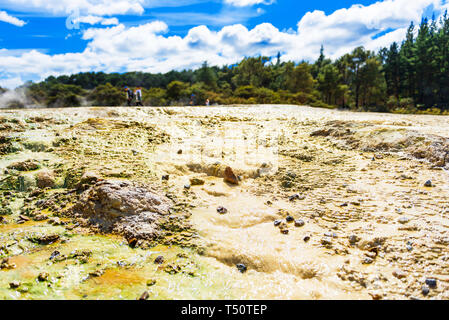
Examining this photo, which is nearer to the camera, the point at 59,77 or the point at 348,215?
the point at 348,215

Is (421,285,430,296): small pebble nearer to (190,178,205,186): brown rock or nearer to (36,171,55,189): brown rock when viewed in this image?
(190,178,205,186): brown rock

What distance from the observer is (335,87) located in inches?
1468

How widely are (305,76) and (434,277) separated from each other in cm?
4047

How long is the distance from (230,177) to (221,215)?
58.0 inches

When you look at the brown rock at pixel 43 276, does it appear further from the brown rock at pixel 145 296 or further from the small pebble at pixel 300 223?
the small pebble at pixel 300 223

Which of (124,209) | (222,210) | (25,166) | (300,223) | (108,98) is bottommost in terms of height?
(300,223)

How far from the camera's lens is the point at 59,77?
70.6 metres

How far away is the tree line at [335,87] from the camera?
30.6 metres

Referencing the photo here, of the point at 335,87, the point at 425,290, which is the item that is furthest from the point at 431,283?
the point at 335,87

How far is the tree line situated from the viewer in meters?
30.6

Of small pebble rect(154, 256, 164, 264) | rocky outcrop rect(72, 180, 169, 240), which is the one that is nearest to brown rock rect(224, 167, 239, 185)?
rocky outcrop rect(72, 180, 169, 240)

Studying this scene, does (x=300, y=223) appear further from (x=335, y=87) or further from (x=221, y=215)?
(x=335, y=87)

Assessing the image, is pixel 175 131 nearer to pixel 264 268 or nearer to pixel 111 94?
pixel 264 268
